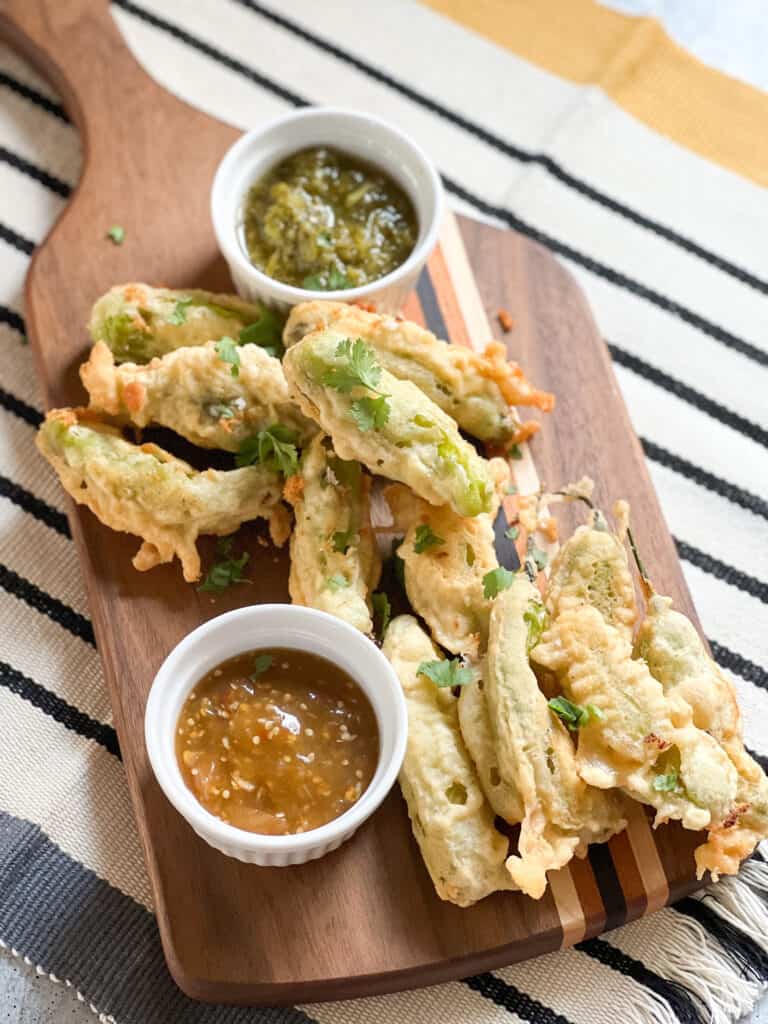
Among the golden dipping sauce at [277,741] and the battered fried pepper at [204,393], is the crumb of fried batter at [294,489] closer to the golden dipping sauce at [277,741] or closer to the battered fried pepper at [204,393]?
the battered fried pepper at [204,393]

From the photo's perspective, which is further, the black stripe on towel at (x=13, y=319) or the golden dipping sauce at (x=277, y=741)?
the black stripe on towel at (x=13, y=319)

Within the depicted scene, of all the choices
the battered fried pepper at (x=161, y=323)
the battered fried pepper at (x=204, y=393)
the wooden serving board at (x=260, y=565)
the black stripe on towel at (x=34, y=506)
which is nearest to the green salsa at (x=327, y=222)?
the battered fried pepper at (x=161, y=323)

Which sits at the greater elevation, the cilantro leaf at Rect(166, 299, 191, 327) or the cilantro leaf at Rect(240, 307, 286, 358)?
the cilantro leaf at Rect(240, 307, 286, 358)

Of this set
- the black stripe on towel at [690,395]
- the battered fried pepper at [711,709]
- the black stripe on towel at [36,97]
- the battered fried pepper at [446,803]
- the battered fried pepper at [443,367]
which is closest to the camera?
the battered fried pepper at [446,803]

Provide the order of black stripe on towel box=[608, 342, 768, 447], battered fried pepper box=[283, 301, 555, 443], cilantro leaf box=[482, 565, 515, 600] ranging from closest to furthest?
cilantro leaf box=[482, 565, 515, 600] → battered fried pepper box=[283, 301, 555, 443] → black stripe on towel box=[608, 342, 768, 447]

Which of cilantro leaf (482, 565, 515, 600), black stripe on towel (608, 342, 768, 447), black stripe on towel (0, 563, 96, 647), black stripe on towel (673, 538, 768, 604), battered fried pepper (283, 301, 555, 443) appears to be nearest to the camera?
cilantro leaf (482, 565, 515, 600)

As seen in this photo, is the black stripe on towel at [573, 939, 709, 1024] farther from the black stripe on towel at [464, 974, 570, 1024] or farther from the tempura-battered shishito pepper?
the tempura-battered shishito pepper

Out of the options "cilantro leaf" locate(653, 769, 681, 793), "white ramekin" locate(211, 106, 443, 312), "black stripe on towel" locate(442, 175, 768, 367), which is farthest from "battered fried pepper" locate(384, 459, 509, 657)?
"black stripe on towel" locate(442, 175, 768, 367)
